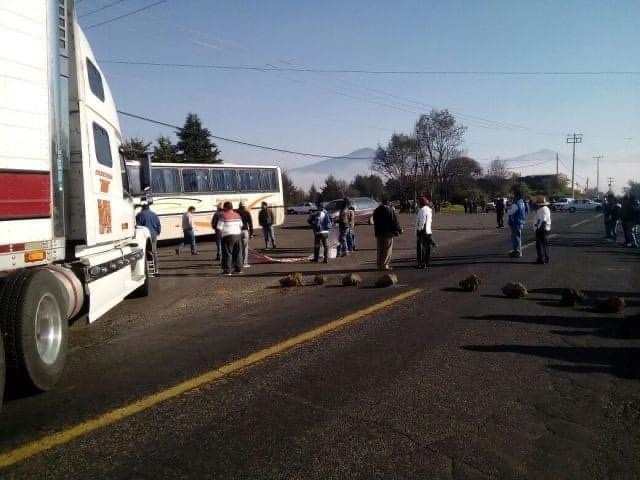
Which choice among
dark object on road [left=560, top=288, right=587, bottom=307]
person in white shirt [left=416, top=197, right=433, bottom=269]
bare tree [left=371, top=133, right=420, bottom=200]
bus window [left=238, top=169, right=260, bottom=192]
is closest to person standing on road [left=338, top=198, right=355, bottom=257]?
person in white shirt [left=416, top=197, right=433, bottom=269]

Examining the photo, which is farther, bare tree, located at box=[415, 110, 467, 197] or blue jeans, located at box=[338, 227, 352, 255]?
bare tree, located at box=[415, 110, 467, 197]

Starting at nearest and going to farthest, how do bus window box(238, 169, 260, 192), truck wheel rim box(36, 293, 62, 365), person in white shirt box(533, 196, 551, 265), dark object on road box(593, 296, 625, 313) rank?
1. truck wheel rim box(36, 293, 62, 365)
2. dark object on road box(593, 296, 625, 313)
3. person in white shirt box(533, 196, 551, 265)
4. bus window box(238, 169, 260, 192)

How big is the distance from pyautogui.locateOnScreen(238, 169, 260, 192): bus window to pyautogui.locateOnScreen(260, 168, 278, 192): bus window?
1.03 feet

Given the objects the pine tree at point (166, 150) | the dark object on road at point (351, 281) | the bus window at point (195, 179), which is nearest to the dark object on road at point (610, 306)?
the dark object on road at point (351, 281)

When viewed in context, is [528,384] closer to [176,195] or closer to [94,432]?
[94,432]

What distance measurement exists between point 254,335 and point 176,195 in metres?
16.2

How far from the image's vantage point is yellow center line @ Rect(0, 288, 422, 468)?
362cm

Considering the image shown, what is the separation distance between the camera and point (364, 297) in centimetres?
940

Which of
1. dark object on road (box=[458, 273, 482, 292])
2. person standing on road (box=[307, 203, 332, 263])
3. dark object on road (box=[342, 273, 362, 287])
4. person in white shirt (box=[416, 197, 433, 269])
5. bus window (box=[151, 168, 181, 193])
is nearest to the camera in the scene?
dark object on road (box=[458, 273, 482, 292])

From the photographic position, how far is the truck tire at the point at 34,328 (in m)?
4.39

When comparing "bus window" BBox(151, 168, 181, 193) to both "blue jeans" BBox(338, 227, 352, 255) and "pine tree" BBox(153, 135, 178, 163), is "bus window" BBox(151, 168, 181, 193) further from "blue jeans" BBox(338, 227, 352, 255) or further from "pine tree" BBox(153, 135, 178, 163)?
"pine tree" BBox(153, 135, 178, 163)

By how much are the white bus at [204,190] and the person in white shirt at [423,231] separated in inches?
418

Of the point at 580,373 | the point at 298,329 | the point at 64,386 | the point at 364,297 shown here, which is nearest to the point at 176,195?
the point at 364,297

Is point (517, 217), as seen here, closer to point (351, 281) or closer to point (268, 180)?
point (351, 281)
